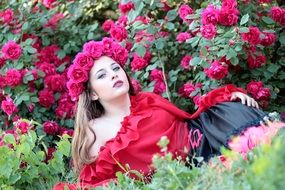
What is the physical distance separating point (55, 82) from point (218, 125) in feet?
4.67

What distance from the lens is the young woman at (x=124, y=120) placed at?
3459 millimetres

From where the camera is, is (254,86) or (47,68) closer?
(254,86)

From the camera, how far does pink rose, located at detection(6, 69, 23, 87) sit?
4.22 metres

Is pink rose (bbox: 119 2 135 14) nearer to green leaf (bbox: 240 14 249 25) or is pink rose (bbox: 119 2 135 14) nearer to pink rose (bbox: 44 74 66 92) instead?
pink rose (bbox: 44 74 66 92)

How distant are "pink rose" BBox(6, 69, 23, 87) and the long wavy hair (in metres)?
0.64

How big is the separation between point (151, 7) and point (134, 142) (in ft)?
3.93

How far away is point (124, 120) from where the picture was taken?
359 cm

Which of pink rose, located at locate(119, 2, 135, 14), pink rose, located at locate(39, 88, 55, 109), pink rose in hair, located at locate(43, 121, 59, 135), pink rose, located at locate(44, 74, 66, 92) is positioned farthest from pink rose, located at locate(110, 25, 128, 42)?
pink rose in hair, located at locate(43, 121, 59, 135)

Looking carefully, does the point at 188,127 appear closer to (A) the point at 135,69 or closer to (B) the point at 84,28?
(A) the point at 135,69

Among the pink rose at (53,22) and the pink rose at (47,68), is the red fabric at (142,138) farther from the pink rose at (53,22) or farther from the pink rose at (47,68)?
the pink rose at (53,22)

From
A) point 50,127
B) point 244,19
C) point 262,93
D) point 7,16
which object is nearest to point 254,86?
point 262,93

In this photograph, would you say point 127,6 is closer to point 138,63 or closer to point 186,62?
point 138,63

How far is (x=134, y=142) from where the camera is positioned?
350 centimetres

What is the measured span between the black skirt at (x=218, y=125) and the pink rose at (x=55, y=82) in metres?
1.18
